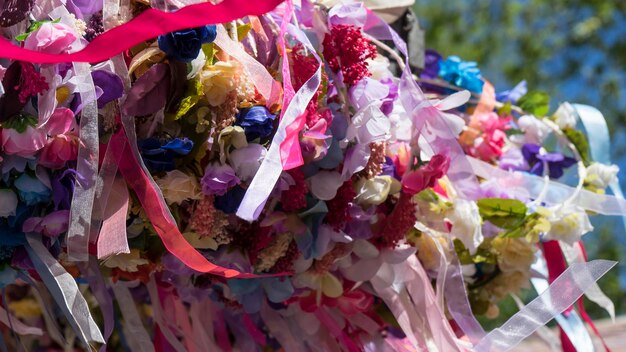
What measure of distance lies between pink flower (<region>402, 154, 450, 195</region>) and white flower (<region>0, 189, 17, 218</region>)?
1.52 ft

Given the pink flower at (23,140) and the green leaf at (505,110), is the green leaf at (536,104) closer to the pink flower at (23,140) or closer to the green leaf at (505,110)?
the green leaf at (505,110)

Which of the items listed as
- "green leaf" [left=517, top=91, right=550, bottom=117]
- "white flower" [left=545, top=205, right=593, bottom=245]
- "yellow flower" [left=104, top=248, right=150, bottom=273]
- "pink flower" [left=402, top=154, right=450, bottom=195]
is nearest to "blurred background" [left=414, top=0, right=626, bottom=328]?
"green leaf" [left=517, top=91, right=550, bottom=117]

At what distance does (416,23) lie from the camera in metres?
1.41

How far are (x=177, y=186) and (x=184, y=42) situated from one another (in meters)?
0.15

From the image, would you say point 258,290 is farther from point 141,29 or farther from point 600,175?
point 600,175

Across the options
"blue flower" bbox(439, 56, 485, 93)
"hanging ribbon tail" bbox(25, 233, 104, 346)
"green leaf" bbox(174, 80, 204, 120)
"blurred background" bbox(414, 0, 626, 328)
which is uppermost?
"green leaf" bbox(174, 80, 204, 120)

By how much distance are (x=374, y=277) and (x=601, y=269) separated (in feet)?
0.96

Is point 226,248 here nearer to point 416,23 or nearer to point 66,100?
point 66,100

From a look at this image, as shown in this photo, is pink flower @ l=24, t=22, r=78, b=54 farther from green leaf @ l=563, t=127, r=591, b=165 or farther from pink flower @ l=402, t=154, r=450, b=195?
green leaf @ l=563, t=127, r=591, b=165

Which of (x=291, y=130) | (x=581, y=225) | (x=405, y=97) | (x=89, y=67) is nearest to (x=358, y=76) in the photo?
(x=405, y=97)

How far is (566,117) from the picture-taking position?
1436 mm

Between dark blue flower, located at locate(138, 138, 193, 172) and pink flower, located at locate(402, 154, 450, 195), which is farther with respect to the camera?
pink flower, located at locate(402, 154, 450, 195)

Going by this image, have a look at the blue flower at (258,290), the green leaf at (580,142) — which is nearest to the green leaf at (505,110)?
the green leaf at (580,142)

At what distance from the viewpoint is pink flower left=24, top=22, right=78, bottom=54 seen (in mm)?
776
